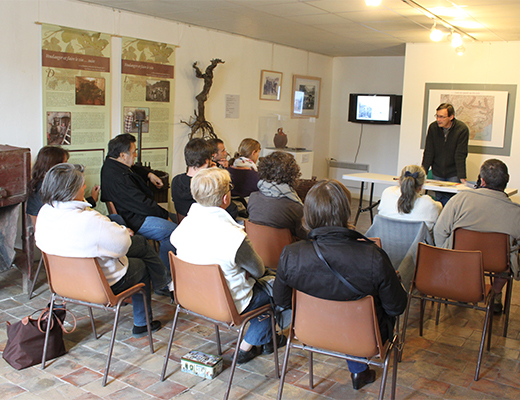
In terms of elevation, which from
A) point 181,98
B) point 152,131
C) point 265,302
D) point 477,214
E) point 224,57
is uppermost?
point 224,57

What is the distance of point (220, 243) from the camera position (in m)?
2.54

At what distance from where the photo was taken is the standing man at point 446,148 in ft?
19.4

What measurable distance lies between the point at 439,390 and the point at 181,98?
462cm

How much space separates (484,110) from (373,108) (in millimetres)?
2571

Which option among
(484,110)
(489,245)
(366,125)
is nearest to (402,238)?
(489,245)

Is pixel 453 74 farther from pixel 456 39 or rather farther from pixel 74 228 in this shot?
pixel 74 228

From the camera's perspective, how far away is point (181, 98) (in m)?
6.27

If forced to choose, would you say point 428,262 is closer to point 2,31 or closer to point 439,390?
point 439,390

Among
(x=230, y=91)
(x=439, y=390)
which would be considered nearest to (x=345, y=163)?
(x=230, y=91)

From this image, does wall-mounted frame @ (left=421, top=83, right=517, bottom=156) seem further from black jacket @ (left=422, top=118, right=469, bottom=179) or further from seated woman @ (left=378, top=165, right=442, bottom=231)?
seated woman @ (left=378, top=165, right=442, bottom=231)

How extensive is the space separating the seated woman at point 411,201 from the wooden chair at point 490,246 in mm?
243

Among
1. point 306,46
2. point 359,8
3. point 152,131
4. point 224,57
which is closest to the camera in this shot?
point 359,8

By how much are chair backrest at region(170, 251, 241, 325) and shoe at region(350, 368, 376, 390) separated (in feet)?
2.46

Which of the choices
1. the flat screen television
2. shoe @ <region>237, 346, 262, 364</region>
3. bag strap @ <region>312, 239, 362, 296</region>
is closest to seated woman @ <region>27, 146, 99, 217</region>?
shoe @ <region>237, 346, 262, 364</region>
